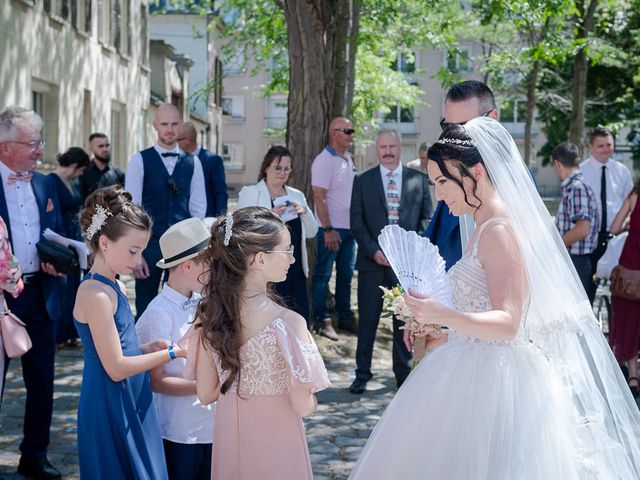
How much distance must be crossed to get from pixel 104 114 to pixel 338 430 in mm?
19208

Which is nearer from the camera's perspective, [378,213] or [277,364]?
[277,364]

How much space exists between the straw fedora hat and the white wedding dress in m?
1.21

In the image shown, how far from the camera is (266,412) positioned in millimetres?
3695

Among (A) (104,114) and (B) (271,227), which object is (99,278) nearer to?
(B) (271,227)

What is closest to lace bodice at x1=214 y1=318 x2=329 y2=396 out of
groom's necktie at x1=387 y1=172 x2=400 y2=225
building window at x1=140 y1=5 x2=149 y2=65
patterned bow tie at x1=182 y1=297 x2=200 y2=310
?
patterned bow tie at x1=182 y1=297 x2=200 y2=310

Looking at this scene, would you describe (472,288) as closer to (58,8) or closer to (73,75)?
(58,8)

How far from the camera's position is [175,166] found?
27.5 ft

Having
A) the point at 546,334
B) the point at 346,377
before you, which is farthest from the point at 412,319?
the point at 346,377

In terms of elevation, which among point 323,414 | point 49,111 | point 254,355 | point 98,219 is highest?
point 49,111

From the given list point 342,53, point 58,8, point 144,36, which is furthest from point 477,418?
point 144,36

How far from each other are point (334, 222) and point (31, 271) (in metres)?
4.95

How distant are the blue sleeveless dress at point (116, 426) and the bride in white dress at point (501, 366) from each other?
92 centimetres

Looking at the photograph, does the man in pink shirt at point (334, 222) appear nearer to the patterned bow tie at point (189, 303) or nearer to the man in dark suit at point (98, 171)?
the man in dark suit at point (98, 171)

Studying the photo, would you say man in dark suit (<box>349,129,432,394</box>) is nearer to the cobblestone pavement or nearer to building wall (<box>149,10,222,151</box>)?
the cobblestone pavement
